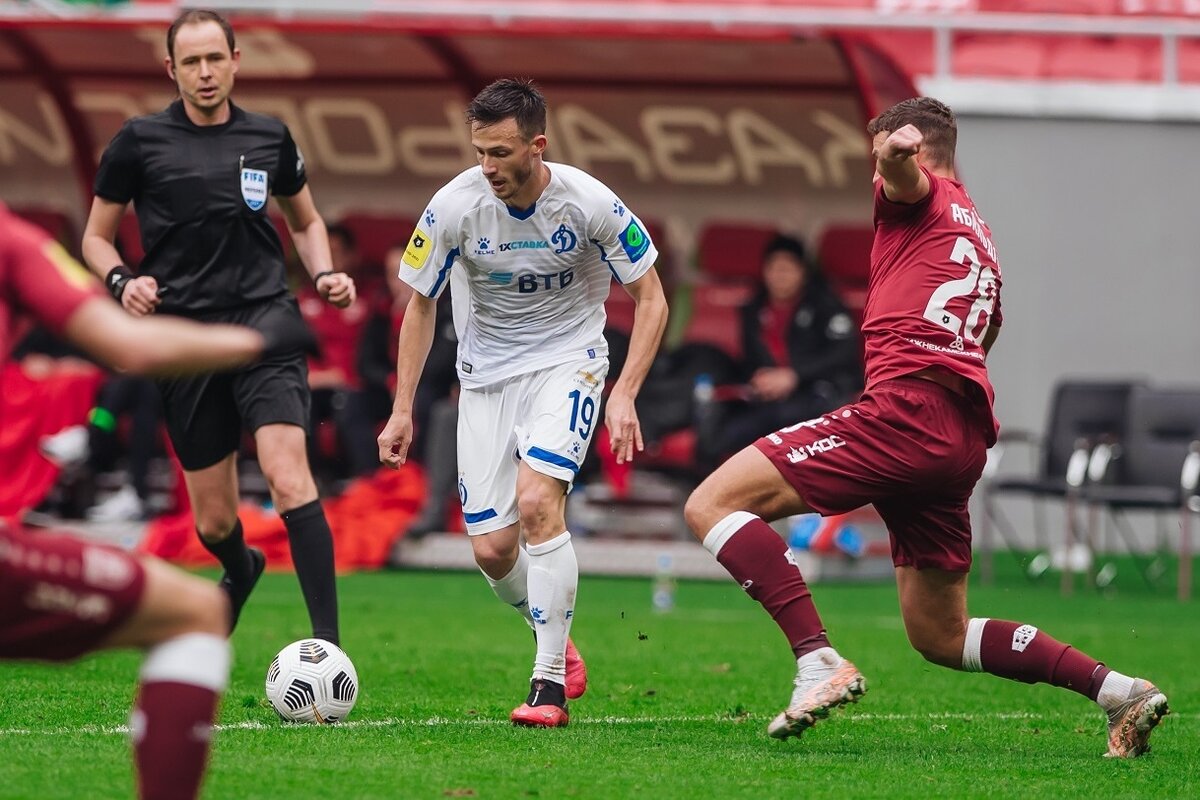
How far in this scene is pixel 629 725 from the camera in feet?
21.2

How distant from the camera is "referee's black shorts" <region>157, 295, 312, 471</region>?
7.00m

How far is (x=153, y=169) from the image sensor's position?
23.5 ft

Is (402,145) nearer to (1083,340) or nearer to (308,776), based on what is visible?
(1083,340)

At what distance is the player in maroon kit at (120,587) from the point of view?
11.7ft

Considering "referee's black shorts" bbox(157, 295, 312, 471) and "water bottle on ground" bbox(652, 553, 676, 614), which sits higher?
"referee's black shorts" bbox(157, 295, 312, 471)

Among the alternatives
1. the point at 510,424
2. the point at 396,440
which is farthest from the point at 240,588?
the point at 510,424

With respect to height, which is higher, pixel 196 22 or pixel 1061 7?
pixel 1061 7

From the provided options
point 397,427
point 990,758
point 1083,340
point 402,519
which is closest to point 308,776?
point 397,427

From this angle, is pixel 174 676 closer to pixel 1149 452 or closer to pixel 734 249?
pixel 1149 452

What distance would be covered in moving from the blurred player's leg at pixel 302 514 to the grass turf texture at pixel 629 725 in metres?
0.42

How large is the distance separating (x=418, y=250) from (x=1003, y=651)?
8.04 ft

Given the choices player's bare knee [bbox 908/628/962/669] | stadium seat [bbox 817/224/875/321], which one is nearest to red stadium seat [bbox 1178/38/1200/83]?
stadium seat [bbox 817/224/875/321]

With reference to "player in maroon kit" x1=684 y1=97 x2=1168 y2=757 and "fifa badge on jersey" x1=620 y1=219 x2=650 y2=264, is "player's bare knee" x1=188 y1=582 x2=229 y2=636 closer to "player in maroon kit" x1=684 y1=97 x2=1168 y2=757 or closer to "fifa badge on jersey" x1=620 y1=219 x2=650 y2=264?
"player in maroon kit" x1=684 y1=97 x2=1168 y2=757

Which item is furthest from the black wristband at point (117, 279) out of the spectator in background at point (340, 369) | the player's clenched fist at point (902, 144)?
the spectator in background at point (340, 369)
